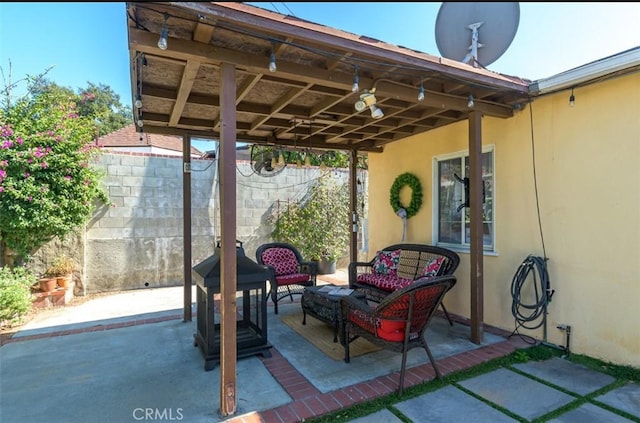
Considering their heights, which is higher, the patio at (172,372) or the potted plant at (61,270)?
the potted plant at (61,270)

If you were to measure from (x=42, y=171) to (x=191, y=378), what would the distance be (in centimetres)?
453

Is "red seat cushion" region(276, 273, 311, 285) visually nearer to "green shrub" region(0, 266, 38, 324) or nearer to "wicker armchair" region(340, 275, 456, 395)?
"wicker armchair" region(340, 275, 456, 395)

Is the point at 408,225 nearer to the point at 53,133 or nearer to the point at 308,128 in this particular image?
the point at 308,128

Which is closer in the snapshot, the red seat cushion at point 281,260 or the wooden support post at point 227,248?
the wooden support post at point 227,248

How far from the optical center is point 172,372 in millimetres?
3137

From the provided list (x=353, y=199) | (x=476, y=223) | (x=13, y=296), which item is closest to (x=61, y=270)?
(x=13, y=296)

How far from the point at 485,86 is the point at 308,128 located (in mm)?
2610

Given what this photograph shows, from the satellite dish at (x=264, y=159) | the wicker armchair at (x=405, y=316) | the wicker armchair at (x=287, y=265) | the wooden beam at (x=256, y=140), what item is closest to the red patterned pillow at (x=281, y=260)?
the wicker armchair at (x=287, y=265)

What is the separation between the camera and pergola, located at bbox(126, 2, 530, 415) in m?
2.29

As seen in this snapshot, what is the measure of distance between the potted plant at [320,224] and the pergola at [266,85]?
3.19 meters

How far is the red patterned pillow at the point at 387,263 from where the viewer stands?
519 centimetres

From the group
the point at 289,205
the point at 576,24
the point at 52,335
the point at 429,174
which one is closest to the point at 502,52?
the point at 576,24

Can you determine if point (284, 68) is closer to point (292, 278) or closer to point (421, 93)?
point (421, 93)

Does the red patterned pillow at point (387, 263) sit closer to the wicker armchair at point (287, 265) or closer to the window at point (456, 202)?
the window at point (456, 202)
